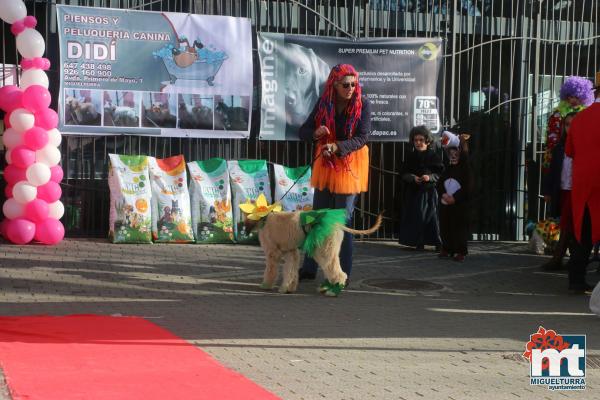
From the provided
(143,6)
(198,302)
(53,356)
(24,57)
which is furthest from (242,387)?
(143,6)

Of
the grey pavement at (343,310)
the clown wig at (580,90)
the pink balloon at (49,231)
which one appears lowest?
the grey pavement at (343,310)

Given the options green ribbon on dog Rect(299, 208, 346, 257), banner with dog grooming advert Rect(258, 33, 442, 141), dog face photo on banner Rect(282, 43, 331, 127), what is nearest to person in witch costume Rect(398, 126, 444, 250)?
banner with dog grooming advert Rect(258, 33, 442, 141)

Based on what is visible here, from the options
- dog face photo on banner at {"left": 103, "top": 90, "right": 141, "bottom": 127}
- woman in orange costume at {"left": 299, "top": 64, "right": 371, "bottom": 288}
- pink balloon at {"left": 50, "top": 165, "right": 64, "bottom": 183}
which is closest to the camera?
woman in orange costume at {"left": 299, "top": 64, "right": 371, "bottom": 288}

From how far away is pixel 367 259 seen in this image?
37.0 ft

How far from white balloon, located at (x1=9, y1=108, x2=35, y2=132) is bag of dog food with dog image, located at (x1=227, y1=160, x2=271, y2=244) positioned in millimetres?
2784

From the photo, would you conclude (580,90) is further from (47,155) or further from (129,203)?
(47,155)

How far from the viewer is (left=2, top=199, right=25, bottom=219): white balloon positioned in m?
10.8

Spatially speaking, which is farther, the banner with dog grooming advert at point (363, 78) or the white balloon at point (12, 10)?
the banner with dog grooming advert at point (363, 78)

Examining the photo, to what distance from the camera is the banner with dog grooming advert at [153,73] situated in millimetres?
11609

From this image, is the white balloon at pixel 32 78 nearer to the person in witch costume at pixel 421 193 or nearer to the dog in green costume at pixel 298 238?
the dog in green costume at pixel 298 238

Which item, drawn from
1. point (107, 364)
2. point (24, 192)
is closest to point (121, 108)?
point (24, 192)

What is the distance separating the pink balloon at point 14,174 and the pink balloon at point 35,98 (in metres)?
0.74

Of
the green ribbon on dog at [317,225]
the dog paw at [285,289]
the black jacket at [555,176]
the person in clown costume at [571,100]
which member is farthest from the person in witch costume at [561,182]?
the dog paw at [285,289]

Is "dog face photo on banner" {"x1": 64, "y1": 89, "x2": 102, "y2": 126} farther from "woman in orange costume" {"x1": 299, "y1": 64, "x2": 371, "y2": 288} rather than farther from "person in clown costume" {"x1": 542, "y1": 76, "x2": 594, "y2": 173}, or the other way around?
"person in clown costume" {"x1": 542, "y1": 76, "x2": 594, "y2": 173}
